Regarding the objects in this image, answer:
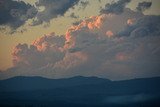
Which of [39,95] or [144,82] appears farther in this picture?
[39,95]

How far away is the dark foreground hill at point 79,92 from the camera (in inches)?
334

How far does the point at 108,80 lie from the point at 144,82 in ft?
3.65

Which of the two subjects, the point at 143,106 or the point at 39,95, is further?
the point at 39,95

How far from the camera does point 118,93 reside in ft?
29.1

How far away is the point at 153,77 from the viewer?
8.29m

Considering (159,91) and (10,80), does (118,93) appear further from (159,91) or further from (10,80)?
(10,80)

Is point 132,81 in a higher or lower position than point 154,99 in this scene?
higher

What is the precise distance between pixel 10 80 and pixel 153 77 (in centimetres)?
466

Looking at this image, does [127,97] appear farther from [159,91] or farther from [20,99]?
[20,99]

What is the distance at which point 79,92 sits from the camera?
9.04 metres

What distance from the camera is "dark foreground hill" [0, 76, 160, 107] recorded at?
8.48 metres

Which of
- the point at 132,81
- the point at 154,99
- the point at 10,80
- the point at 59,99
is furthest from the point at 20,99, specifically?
the point at 154,99

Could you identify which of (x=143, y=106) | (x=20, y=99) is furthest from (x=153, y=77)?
(x=20, y=99)

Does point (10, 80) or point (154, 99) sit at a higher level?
point (10, 80)
